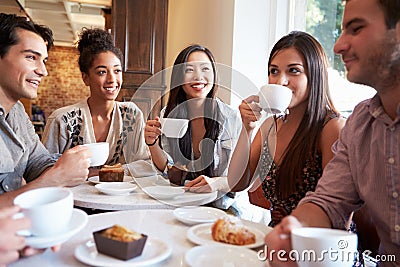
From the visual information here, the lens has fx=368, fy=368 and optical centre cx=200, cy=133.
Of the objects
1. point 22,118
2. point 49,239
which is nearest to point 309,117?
point 49,239

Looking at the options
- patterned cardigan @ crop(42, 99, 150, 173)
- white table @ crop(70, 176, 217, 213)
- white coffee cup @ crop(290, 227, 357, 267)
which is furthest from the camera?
patterned cardigan @ crop(42, 99, 150, 173)

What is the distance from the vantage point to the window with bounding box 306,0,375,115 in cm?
217

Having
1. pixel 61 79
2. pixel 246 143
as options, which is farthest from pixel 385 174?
pixel 61 79

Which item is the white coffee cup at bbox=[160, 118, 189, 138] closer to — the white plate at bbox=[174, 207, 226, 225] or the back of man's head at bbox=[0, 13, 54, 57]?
the white plate at bbox=[174, 207, 226, 225]

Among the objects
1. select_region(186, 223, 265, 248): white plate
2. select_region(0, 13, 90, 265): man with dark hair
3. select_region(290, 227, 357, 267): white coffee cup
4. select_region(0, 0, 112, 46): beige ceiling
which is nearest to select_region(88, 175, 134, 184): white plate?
select_region(0, 13, 90, 265): man with dark hair

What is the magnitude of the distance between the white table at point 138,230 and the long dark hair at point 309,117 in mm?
361

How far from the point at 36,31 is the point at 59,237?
3.87 feet

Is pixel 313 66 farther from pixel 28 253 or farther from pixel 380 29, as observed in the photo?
pixel 28 253

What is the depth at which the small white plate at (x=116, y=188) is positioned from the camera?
50.9 inches

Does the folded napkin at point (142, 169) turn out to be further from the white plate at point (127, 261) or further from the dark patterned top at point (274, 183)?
the white plate at point (127, 261)

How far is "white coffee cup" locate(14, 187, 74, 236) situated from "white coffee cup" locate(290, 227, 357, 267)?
41cm

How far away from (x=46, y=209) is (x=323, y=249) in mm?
469

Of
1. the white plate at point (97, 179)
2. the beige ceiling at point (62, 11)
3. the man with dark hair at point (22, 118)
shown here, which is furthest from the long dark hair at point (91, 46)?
the beige ceiling at point (62, 11)

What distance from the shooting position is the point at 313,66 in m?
1.30
